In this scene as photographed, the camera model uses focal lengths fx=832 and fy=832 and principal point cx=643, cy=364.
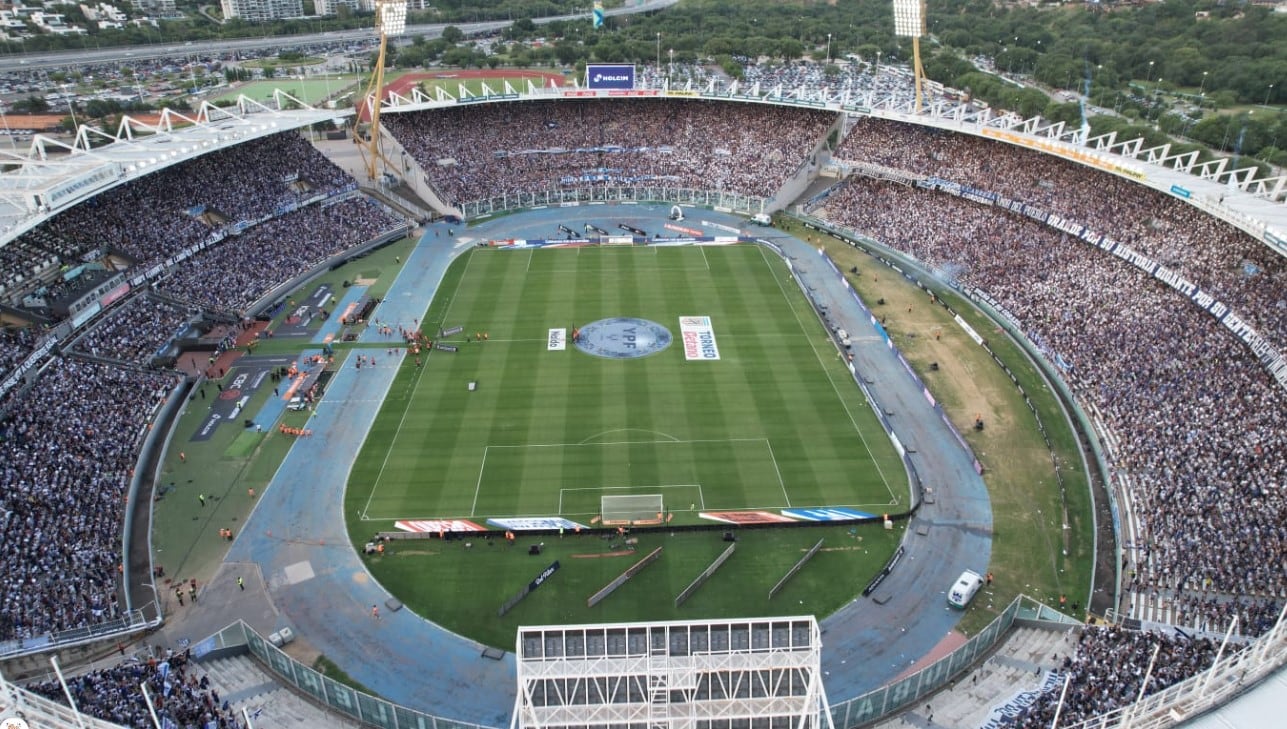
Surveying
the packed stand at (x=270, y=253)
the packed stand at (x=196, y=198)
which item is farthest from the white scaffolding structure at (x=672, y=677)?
the packed stand at (x=196, y=198)

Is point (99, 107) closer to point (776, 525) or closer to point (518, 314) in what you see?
point (518, 314)

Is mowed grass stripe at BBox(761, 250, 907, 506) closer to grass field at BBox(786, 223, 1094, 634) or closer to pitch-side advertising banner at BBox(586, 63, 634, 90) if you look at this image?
grass field at BBox(786, 223, 1094, 634)

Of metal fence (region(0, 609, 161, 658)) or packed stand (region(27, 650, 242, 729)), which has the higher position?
packed stand (region(27, 650, 242, 729))

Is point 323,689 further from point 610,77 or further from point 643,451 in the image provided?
point 610,77

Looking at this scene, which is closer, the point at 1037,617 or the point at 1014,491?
the point at 1037,617

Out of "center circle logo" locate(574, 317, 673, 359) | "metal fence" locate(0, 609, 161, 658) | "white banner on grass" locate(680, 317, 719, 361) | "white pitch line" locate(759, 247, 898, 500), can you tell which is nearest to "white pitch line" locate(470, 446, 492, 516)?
"center circle logo" locate(574, 317, 673, 359)

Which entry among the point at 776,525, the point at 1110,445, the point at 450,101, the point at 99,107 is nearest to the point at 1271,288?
the point at 1110,445
